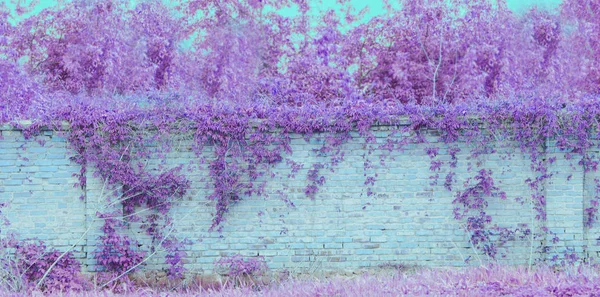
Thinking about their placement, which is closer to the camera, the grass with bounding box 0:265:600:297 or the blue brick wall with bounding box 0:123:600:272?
the grass with bounding box 0:265:600:297

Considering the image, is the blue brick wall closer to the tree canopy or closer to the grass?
the grass

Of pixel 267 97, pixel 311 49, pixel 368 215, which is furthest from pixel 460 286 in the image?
pixel 311 49

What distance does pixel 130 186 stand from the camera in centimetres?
735

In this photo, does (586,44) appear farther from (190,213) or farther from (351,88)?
(190,213)

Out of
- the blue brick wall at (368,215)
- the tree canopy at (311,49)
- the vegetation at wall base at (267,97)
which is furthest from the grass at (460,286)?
the tree canopy at (311,49)

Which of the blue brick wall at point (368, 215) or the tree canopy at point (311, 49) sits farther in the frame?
the tree canopy at point (311, 49)

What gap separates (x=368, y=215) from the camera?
7535 mm

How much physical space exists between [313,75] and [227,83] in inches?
96.4

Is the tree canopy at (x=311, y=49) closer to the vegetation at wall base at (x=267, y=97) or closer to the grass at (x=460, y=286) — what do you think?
the vegetation at wall base at (x=267, y=97)

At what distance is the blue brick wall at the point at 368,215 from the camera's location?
751 centimetres

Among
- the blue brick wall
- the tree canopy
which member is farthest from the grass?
the tree canopy

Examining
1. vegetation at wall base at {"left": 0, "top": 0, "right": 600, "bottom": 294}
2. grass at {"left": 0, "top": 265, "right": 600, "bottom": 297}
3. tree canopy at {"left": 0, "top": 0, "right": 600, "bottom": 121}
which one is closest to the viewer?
grass at {"left": 0, "top": 265, "right": 600, "bottom": 297}

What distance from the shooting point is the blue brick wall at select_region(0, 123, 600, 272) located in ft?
24.6

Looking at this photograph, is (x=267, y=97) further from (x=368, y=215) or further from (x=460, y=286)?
(x=460, y=286)
